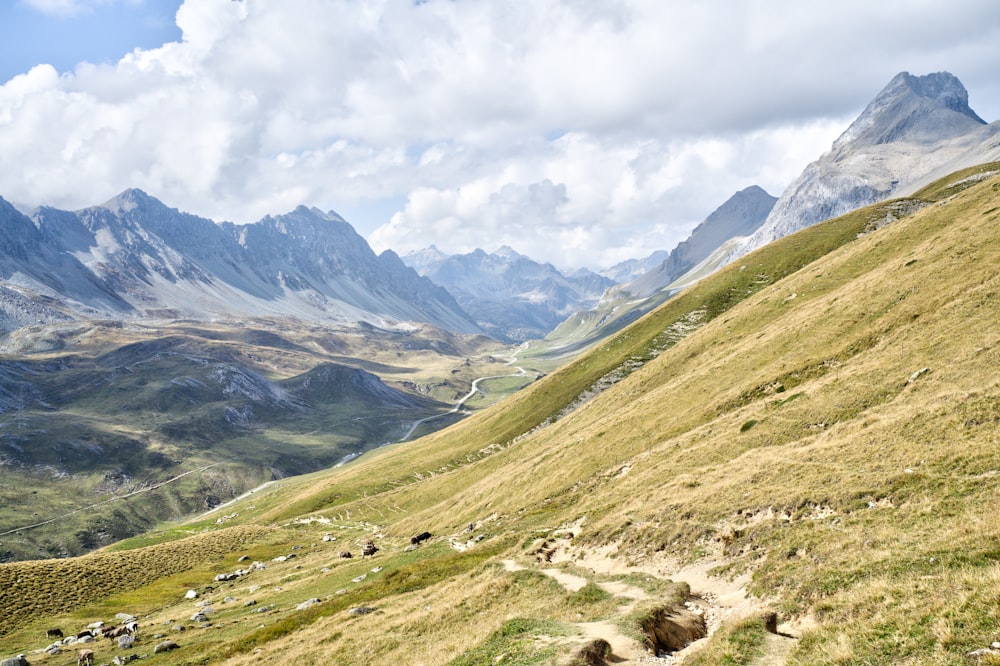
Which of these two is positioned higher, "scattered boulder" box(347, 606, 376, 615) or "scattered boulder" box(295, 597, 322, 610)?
"scattered boulder" box(347, 606, 376, 615)

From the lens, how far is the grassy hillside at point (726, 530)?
19.1 m

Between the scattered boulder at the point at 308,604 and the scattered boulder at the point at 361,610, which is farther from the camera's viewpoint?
the scattered boulder at the point at 308,604

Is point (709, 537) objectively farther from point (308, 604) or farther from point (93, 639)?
point (93, 639)

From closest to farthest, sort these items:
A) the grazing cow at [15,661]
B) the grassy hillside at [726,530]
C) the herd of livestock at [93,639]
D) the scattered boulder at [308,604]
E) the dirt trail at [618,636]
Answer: the grassy hillside at [726,530] → the dirt trail at [618,636] → the grazing cow at [15,661] → the herd of livestock at [93,639] → the scattered boulder at [308,604]

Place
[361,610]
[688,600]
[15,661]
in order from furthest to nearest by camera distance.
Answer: [15,661]
[361,610]
[688,600]

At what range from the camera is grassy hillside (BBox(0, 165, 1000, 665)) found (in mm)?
19109

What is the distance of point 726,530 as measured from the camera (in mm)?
29375

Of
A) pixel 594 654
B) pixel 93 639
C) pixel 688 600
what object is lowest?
pixel 688 600

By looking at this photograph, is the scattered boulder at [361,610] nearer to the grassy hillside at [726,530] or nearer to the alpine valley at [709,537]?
the alpine valley at [709,537]

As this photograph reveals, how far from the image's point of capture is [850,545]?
22016mm

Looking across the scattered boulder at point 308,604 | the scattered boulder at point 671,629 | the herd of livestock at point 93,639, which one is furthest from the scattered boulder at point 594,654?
the herd of livestock at point 93,639

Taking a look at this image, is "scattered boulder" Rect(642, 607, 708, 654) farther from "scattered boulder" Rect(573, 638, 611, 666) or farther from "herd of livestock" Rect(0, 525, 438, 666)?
"herd of livestock" Rect(0, 525, 438, 666)

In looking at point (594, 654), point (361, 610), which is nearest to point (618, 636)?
point (594, 654)

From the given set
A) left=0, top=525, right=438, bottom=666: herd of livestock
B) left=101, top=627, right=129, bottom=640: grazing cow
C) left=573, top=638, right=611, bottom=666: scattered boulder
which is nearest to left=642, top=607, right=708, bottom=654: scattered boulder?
left=573, top=638, right=611, bottom=666: scattered boulder
